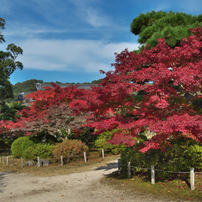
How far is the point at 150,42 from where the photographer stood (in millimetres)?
10914

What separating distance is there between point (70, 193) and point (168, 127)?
440 cm

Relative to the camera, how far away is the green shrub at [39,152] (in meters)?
14.1

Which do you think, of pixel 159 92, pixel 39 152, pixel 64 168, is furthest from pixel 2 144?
pixel 159 92

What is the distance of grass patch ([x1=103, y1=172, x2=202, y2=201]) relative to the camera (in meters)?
5.92

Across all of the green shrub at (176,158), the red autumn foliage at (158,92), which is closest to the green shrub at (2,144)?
the red autumn foliage at (158,92)

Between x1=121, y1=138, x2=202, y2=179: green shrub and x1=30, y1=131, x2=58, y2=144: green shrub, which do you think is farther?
x1=30, y1=131, x2=58, y2=144: green shrub

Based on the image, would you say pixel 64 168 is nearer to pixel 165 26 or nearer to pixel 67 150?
pixel 67 150

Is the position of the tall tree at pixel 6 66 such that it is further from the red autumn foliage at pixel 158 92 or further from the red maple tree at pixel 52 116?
the red autumn foliage at pixel 158 92

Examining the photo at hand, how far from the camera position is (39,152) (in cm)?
1411

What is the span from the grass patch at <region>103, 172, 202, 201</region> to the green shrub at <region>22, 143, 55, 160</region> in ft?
23.0

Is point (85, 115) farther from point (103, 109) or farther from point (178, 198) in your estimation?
point (178, 198)

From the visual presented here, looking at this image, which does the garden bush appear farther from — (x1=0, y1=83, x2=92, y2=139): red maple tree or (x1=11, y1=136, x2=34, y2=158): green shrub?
(x1=11, y1=136, x2=34, y2=158): green shrub

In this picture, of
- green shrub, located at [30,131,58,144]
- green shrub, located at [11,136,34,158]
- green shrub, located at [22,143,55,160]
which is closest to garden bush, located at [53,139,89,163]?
green shrub, located at [22,143,55,160]

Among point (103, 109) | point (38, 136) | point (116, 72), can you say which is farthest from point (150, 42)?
point (38, 136)
